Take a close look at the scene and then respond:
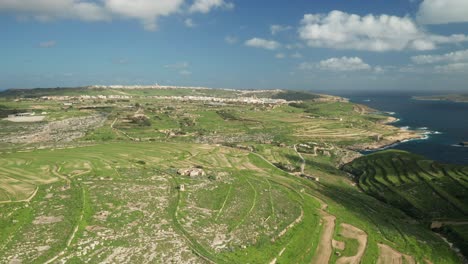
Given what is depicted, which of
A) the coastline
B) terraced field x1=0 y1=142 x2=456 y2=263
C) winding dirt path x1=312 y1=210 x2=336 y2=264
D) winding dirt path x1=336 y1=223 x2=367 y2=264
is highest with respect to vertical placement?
terraced field x1=0 y1=142 x2=456 y2=263

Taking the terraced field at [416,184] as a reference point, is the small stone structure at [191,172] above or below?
above

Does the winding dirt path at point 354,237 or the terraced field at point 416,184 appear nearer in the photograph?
the winding dirt path at point 354,237

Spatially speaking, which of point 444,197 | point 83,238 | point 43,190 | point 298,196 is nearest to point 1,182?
point 43,190

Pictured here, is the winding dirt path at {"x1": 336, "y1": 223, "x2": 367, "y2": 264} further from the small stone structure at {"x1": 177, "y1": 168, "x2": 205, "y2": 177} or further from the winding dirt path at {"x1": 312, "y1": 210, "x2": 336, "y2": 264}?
the small stone structure at {"x1": 177, "y1": 168, "x2": 205, "y2": 177}

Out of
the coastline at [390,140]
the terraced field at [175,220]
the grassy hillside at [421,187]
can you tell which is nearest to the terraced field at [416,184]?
the grassy hillside at [421,187]

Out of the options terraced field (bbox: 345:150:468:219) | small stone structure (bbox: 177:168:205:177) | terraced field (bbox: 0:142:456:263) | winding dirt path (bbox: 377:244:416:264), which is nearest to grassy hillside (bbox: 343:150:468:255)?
terraced field (bbox: 345:150:468:219)

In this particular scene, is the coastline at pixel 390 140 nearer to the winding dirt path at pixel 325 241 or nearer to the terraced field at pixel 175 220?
the terraced field at pixel 175 220

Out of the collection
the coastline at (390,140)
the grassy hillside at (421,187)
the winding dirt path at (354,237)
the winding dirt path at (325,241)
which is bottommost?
the coastline at (390,140)

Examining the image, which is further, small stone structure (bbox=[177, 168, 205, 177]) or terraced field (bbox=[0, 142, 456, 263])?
small stone structure (bbox=[177, 168, 205, 177])

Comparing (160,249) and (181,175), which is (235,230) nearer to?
(160,249)
